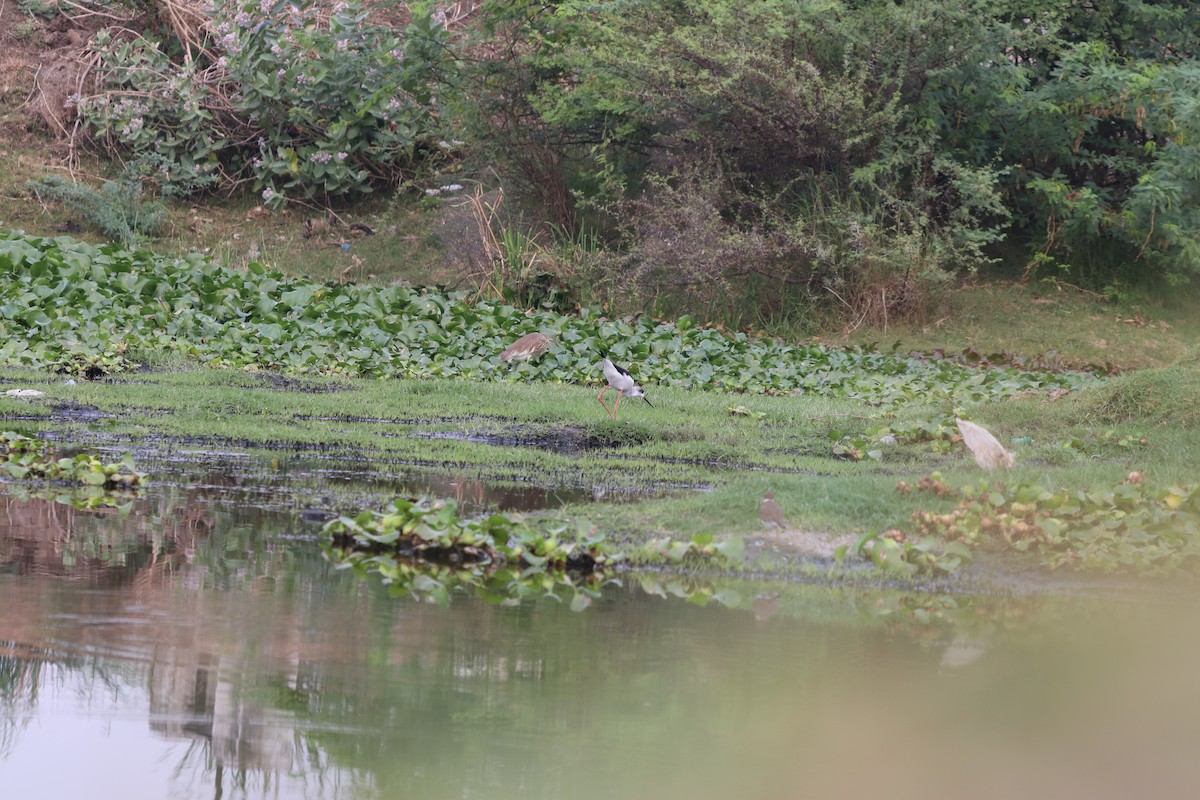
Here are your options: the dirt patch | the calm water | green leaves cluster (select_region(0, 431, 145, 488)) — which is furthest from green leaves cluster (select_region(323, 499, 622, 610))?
green leaves cluster (select_region(0, 431, 145, 488))

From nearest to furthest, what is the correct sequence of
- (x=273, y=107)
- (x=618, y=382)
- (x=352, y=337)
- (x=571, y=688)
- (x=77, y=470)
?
1. (x=571, y=688)
2. (x=77, y=470)
3. (x=618, y=382)
4. (x=352, y=337)
5. (x=273, y=107)

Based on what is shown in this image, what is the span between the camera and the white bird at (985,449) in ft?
26.2

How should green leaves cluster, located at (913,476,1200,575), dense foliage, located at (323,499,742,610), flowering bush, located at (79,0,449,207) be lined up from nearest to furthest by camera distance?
dense foliage, located at (323,499,742,610)
green leaves cluster, located at (913,476,1200,575)
flowering bush, located at (79,0,449,207)

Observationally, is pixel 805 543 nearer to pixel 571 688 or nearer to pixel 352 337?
pixel 571 688

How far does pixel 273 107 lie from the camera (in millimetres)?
20656

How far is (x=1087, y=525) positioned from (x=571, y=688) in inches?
135

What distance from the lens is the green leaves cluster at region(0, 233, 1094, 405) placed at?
12133mm

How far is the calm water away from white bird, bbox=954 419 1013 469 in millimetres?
2355

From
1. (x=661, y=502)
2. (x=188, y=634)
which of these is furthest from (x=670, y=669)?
(x=661, y=502)

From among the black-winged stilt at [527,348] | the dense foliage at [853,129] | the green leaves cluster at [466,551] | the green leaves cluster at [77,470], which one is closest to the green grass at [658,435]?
A: the green leaves cluster at [466,551]

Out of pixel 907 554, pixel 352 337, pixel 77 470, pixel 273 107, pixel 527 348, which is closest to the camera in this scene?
pixel 907 554

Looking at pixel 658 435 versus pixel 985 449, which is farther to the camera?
pixel 658 435

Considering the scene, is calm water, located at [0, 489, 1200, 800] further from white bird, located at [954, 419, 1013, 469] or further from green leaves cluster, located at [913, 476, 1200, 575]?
white bird, located at [954, 419, 1013, 469]

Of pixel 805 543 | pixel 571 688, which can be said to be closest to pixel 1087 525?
pixel 805 543
